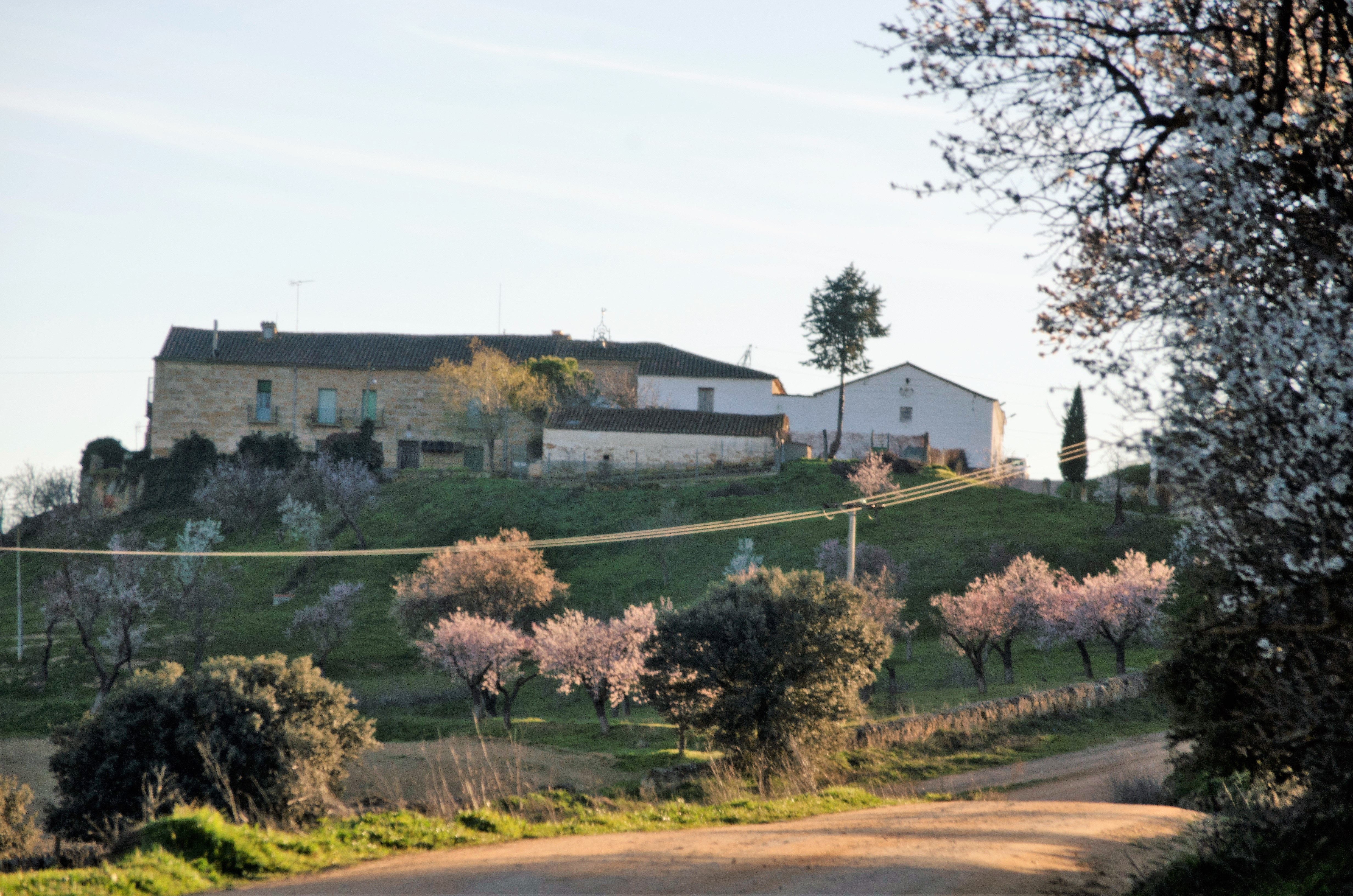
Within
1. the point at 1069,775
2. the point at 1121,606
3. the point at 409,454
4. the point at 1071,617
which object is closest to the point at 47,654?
the point at 409,454

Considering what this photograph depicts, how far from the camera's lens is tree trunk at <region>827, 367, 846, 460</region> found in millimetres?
57656

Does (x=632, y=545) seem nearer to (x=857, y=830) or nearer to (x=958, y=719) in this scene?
(x=958, y=719)

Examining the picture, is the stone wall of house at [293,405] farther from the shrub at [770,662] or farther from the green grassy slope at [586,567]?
the shrub at [770,662]

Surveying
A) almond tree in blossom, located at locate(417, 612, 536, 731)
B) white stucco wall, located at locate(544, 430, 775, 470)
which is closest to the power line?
almond tree in blossom, located at locate(417, 612, 536, 731)

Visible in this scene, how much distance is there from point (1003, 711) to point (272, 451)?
151 feet

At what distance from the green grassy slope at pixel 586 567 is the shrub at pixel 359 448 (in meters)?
3.57

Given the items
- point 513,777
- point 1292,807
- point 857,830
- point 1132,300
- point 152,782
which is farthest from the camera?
point 513,777

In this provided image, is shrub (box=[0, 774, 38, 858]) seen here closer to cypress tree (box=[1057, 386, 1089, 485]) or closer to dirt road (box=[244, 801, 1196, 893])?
dirt road (box=[244, 801, 1196, 893])

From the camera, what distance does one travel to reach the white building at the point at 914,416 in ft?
192

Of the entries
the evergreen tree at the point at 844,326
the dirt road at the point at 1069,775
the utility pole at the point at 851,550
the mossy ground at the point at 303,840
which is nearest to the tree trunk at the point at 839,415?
the evergreen tree at the point at 844,326

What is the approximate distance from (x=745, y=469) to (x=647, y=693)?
32.8 m

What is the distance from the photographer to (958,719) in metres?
22.6

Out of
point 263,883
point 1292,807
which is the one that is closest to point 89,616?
point 263,883

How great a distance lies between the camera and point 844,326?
2324 inches
